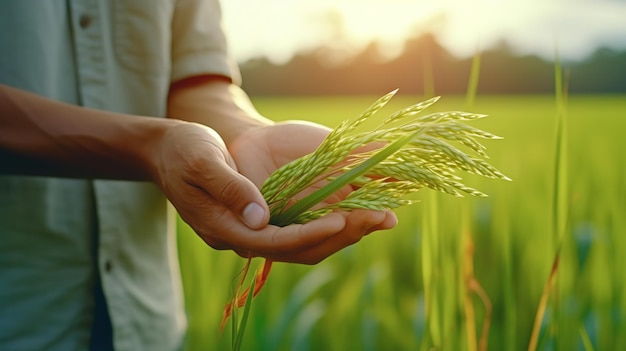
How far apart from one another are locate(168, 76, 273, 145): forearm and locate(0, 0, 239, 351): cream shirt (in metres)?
0.04

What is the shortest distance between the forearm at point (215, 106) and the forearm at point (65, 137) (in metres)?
0.24

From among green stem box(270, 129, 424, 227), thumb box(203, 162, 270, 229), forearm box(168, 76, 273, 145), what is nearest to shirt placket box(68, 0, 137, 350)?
forearm box(168, 76, 273, 145)

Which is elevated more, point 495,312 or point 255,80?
point 495,312

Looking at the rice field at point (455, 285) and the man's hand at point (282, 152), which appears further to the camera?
the rice field at point (455, 285)

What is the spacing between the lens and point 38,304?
1.26m

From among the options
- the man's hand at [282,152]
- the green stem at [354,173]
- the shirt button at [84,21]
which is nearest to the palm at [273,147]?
the man's hand at [282,152]

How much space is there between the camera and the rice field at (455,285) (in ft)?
3.64

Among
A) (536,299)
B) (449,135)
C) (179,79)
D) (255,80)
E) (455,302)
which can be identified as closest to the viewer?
(449,135)

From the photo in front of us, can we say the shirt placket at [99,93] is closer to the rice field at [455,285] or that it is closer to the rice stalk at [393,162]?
the rice field at [455,285]

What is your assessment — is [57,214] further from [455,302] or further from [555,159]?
[555,159]

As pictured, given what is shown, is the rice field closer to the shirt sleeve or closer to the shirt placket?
the shirt placket

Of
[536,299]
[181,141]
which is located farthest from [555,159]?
[536,299]

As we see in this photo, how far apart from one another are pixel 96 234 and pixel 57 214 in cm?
9

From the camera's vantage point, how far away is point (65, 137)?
1075 millimetres
